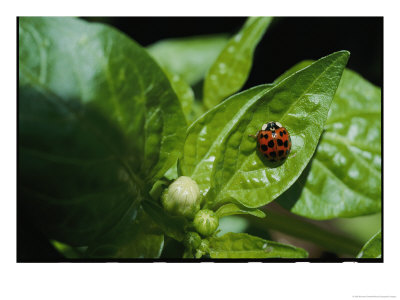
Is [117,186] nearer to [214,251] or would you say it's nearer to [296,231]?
[214,251]

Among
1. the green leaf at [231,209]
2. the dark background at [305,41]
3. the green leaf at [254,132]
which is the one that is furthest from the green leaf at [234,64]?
the green leaf at [231,209]

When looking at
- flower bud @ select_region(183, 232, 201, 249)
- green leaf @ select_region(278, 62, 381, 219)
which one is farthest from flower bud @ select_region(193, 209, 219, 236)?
green leaf @ select_region(278, 62, 381, 219)

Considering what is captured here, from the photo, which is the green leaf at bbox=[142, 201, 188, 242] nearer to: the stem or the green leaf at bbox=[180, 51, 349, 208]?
the green leaf at bbox=[180, 51, 349, 208]

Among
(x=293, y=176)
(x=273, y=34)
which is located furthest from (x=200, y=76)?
(x=293, y=176)

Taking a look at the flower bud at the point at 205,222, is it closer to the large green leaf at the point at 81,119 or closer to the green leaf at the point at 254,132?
the green leaf at the point at 254,132

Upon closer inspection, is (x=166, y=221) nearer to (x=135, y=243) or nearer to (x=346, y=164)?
(x=135, y=243)
